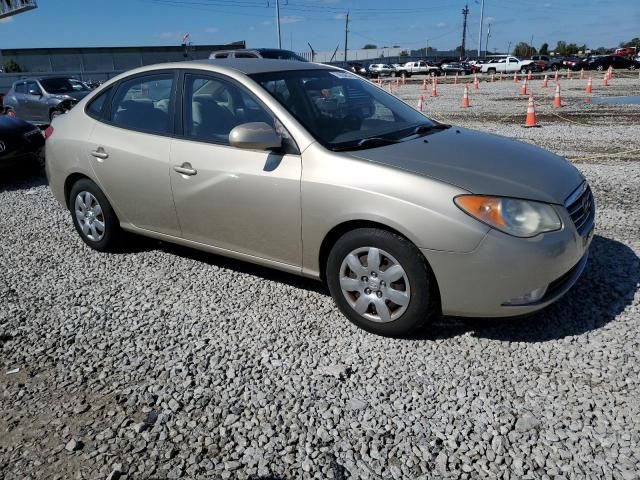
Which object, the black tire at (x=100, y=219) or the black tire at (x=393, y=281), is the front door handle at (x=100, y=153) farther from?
the black tire at (x=393, y=281)

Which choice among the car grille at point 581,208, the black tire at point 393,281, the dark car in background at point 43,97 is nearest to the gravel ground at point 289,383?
the black tire at point 393,281

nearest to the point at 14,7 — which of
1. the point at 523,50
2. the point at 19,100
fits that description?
the point at 19,100

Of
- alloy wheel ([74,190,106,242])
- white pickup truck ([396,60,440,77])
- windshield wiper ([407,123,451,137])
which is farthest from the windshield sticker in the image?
white pickup truck ([396,60,440,77])

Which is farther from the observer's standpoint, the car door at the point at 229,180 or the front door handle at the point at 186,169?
the front door handle at the point at 186,169

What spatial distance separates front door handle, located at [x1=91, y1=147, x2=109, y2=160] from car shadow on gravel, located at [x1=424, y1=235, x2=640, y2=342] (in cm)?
304

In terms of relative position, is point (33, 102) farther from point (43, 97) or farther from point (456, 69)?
point (456, 69)

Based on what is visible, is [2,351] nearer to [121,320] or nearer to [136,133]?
[121,320]

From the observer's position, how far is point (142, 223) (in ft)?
15.0

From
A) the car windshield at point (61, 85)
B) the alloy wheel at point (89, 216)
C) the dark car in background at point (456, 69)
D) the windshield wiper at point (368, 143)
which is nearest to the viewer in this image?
the windshield wiper at point (368, 143)

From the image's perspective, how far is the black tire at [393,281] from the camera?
3.10 metres

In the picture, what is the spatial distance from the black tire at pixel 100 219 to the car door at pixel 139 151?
15cm

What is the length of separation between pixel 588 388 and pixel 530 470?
747 mm

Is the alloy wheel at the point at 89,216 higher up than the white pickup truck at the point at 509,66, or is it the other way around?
the alloy wheel at the point at 89,216

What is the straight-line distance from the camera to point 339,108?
13.0 feet
